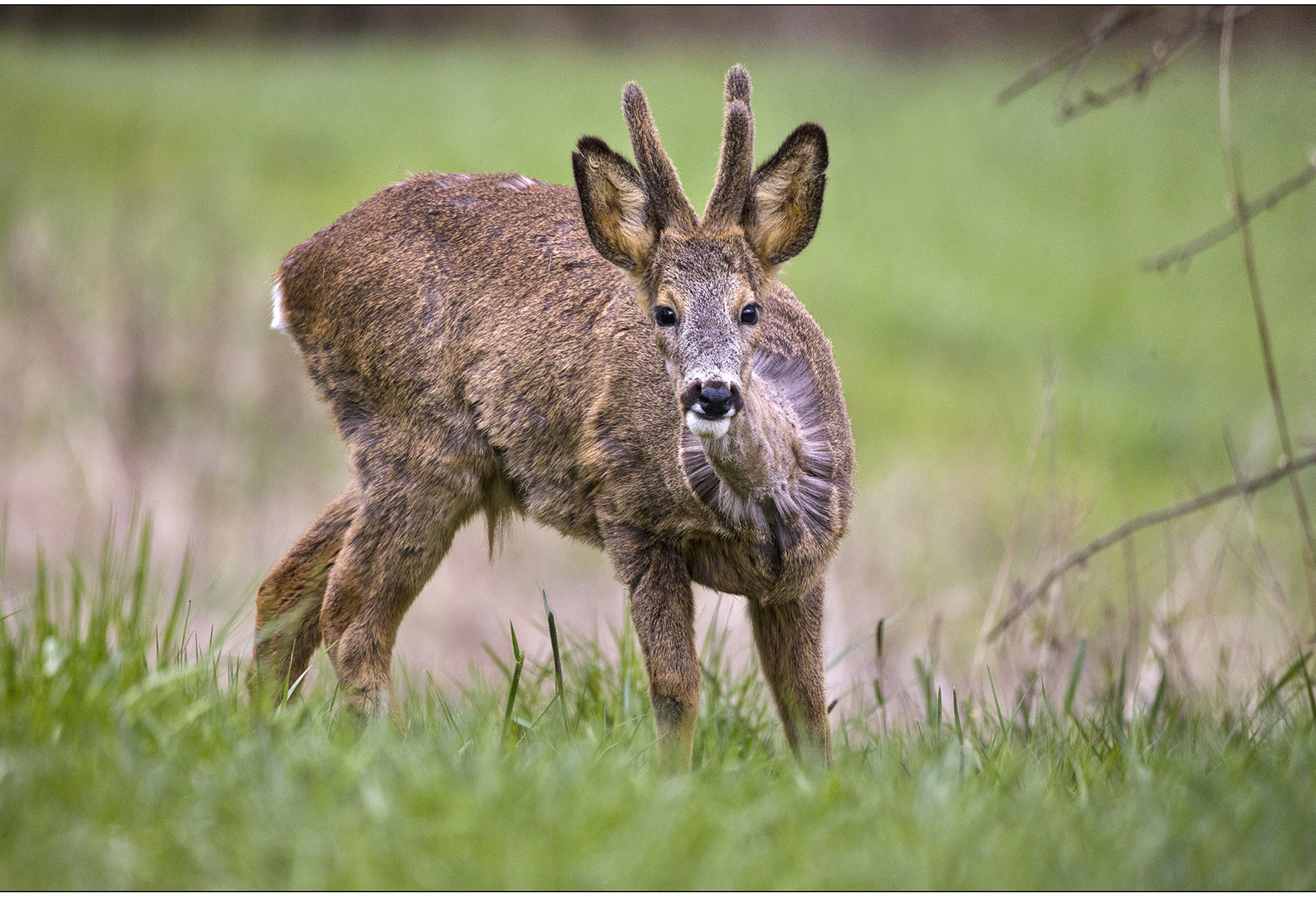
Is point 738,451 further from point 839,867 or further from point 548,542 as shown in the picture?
point 548,542

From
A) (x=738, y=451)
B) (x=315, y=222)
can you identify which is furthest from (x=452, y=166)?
(x=738, y=451)

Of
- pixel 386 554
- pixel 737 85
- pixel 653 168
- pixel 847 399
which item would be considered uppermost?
pixel 737 85

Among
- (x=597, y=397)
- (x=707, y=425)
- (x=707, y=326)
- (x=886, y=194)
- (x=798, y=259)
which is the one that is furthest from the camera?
(x=886, y=194)

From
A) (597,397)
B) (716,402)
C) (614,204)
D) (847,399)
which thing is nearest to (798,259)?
(847,399)

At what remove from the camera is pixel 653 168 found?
13.5ft

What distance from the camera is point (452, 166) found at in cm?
1248

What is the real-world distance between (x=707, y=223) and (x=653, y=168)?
0.25 meters

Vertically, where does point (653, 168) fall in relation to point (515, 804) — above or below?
above

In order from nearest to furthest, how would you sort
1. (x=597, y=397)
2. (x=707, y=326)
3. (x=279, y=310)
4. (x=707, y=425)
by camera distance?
(x=707, y=425) → (x=707, y=326) → (x=597, y=397) → (x=279, y=310)

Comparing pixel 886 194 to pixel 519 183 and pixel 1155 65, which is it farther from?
pixel 519 183

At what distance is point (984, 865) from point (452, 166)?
35.1 feet

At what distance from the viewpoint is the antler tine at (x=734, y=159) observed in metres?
4.07

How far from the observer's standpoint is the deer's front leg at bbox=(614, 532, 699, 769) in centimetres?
412

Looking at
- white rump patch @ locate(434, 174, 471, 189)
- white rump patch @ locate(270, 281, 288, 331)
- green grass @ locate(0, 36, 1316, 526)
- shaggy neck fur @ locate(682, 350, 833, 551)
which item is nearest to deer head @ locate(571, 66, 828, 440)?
shaggy neck fur @ locate(682, 350, 833, 551)
